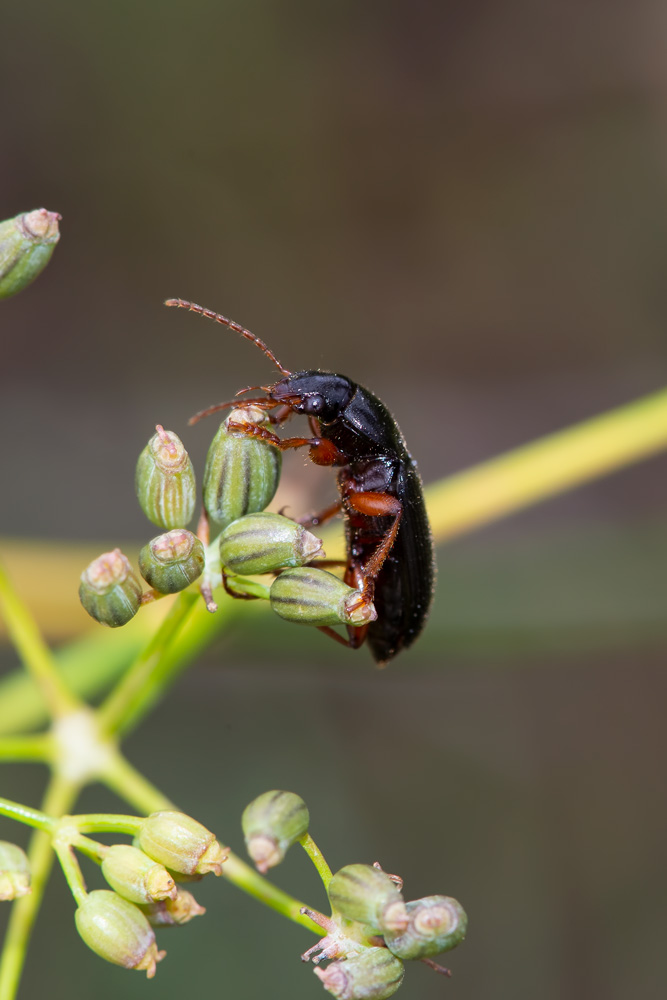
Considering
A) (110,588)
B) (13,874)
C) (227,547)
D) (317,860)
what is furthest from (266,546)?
(13,874)

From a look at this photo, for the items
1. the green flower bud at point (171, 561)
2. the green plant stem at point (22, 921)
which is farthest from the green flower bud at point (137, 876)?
the green flower bud at point (171, 561)

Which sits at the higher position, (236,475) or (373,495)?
(373,495)

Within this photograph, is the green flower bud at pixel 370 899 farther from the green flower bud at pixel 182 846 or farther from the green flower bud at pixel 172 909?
the green flower bud at pixel 172 909

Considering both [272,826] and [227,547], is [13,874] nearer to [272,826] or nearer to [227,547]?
[272,826]

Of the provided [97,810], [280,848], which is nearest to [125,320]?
[97,810]

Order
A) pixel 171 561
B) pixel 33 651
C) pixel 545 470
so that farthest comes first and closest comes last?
pixel 545 470 → pixel 33 651 → pixel 171 561

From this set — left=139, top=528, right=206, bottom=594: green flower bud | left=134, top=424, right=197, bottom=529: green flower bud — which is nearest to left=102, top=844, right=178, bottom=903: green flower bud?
left=139, top=528, right=206, bottom=594: green flower bud
